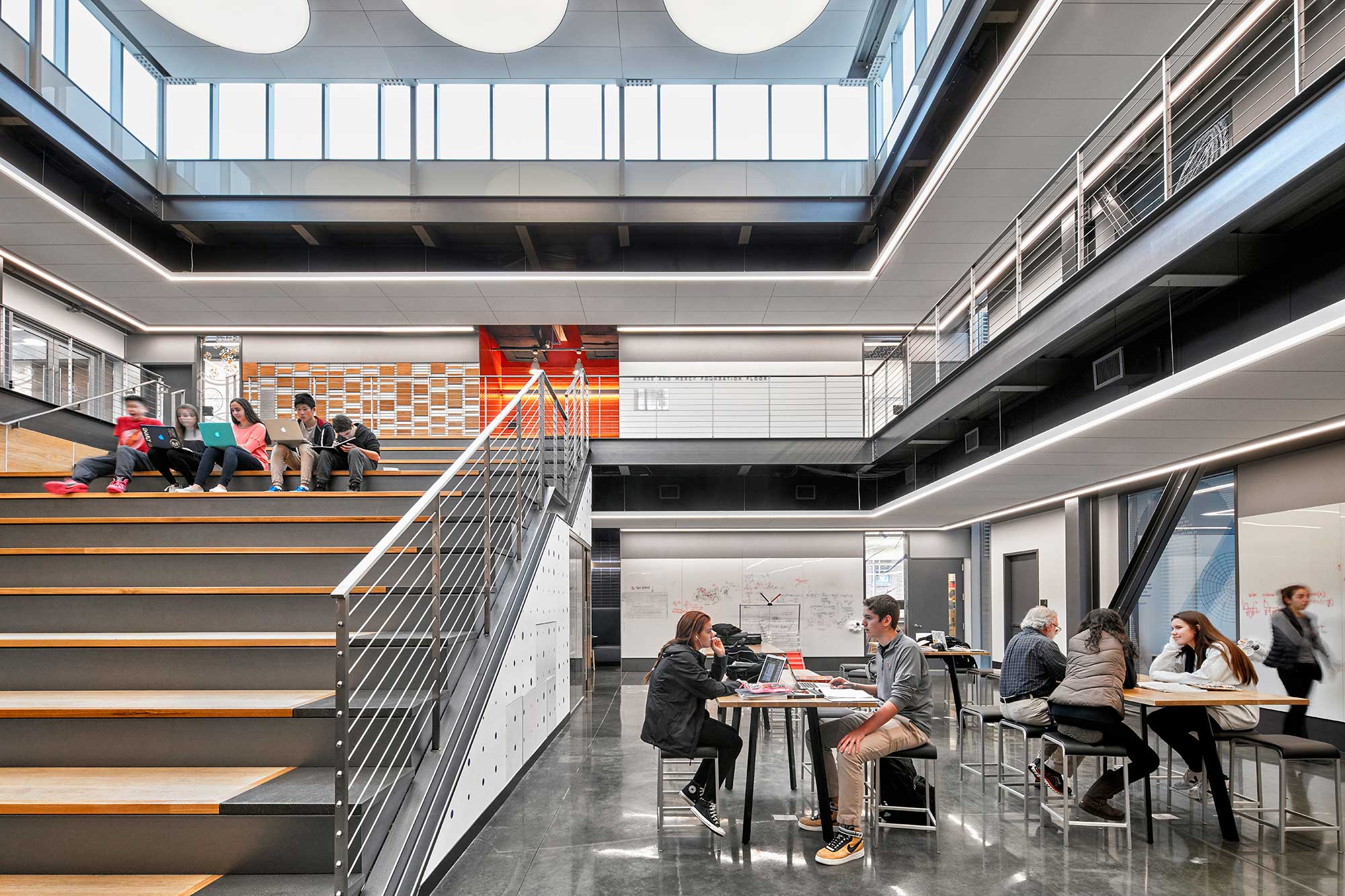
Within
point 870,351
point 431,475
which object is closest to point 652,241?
point 870,351

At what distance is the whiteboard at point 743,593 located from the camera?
596 inches

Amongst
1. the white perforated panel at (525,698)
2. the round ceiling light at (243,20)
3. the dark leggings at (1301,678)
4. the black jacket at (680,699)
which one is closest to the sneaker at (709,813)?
the black jacket at (680,699)

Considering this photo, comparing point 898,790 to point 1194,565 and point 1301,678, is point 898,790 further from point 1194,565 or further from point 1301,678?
point 1194,565

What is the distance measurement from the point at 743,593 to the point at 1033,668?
30.9ft

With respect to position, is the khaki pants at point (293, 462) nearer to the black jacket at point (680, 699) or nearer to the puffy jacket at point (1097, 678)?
the black jacket at point (680, 699)

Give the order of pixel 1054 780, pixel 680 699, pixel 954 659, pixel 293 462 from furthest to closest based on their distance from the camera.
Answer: pixel 954 659 → pixel 293 462 → pixel 1054 780 → pixel 680 699

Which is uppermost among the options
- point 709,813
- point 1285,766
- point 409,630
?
point 409,630

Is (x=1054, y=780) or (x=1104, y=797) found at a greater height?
(x=1104, y=797)

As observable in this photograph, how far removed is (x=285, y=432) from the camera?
20.4ft

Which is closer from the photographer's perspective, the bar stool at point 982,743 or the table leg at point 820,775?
the table leg at point 820,775

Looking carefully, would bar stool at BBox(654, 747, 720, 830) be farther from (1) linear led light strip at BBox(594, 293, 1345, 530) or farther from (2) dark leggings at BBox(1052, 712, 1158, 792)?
(1) linear led light strip at BBox(594, 293, 1345, 530)

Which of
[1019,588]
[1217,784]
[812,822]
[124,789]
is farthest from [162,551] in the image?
[1019,588]

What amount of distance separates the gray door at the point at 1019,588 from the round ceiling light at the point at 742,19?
28.5 ft

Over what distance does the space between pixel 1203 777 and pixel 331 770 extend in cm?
540
